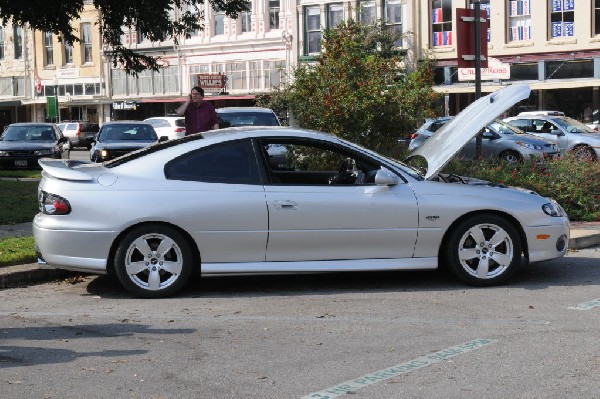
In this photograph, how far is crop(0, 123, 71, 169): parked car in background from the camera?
27.9m

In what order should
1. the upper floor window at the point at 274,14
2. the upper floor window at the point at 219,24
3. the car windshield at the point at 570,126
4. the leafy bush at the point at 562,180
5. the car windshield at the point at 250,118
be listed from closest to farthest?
the leafy bush at the point at 562,180 → the car windshield at the point at 250,118 → the car windshield at the point at 570,126 → the upper floor window at the point at 274,14 → the upper floor window at the point at 219,24

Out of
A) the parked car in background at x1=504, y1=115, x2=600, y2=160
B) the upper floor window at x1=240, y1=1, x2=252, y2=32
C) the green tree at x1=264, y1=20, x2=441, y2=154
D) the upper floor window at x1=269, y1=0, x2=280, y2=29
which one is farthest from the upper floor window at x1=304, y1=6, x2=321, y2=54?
the green tree at x1=264, y1=20, x2=441, y2=154

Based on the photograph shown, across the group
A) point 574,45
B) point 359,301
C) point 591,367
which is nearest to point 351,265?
point 359,301

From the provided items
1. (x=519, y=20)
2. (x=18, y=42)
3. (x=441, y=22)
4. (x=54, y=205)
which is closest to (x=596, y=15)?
(x=519, y=20)

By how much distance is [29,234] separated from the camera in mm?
12289

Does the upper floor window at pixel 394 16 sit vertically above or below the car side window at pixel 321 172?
above

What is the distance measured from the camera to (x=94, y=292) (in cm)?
916

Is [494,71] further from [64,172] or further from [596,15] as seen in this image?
[64,172]

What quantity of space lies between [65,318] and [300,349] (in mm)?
2222

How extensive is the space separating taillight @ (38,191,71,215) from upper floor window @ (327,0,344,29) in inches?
1605

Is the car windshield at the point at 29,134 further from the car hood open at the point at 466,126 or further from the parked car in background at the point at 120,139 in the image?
the car hood open at the point at 466,126

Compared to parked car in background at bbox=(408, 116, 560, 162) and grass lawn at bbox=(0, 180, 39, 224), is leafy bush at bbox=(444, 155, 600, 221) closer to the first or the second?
grass lawn at bbox=(0, 180, 39, 224)

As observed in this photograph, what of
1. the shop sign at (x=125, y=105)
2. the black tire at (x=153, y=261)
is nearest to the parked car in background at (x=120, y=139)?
the black tire at (x=153, y=261)

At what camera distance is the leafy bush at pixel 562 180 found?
13633 millimetres
